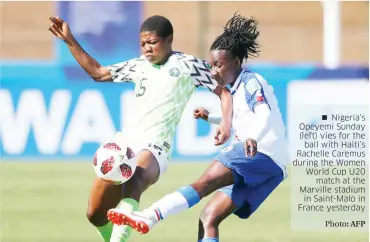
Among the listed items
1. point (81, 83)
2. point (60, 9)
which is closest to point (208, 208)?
point (81, 83)

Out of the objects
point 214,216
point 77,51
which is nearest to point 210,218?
point 214,216

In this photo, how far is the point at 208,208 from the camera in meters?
6.79

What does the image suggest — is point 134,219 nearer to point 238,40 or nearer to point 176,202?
point 176,202

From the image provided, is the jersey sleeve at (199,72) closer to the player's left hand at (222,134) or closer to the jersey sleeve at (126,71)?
the jersey sleeve at (126,71)

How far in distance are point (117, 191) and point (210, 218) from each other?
2.66 feet

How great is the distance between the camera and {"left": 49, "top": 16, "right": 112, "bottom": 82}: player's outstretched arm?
24.5 feet

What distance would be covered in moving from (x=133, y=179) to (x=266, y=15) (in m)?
20.2

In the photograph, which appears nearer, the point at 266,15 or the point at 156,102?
the point at 156,102

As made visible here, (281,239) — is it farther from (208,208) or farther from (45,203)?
(45,203)

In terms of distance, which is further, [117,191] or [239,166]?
[117,191]

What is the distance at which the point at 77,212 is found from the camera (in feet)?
34.6

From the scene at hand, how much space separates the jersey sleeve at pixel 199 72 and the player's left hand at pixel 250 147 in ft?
3.28

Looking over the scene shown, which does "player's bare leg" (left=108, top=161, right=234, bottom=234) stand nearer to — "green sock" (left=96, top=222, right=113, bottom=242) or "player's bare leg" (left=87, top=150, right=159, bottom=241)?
"player's bare leg" (left=87, top=150, right=159, bottom=241)

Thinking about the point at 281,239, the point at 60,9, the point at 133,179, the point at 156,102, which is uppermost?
the point at 60,9
